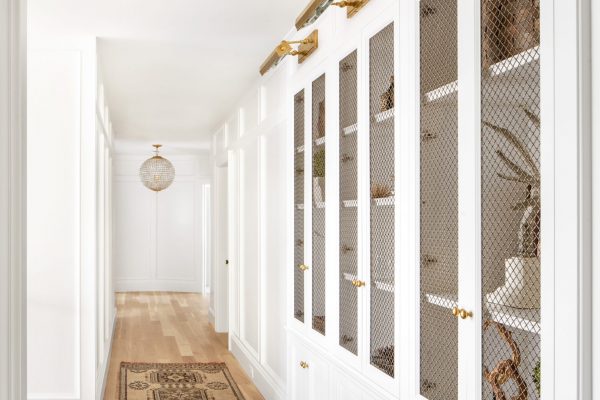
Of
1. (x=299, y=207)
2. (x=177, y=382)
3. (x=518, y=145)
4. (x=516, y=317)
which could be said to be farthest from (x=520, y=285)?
(x=177, y=382)

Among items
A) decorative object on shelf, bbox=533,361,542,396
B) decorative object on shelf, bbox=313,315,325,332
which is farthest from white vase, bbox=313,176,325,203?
decorative object on shelf, bbox=533,361,542,396

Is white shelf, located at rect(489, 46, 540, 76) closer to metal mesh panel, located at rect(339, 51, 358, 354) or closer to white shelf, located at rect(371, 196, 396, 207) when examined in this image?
white shelf, located at rect(371, 196, 396, 207)

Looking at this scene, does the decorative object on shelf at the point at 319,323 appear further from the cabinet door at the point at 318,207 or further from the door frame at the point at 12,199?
the door frame at the point at 12,199

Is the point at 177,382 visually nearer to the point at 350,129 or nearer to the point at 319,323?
the point at 319,323

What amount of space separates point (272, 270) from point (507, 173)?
372cm

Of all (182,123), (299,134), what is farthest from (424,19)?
(182,123)

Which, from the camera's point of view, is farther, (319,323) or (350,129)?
(319,323)

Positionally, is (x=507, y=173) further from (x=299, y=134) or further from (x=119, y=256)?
(x=119, y=256)

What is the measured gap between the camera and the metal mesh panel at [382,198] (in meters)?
2.33

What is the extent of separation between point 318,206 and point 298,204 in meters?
0.33

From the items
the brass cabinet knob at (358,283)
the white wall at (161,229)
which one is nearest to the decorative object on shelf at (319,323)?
the brass cabinet knob at (358,283)

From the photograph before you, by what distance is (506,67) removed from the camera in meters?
1.60

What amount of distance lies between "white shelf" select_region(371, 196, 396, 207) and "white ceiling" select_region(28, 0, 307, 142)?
1.59 meters
